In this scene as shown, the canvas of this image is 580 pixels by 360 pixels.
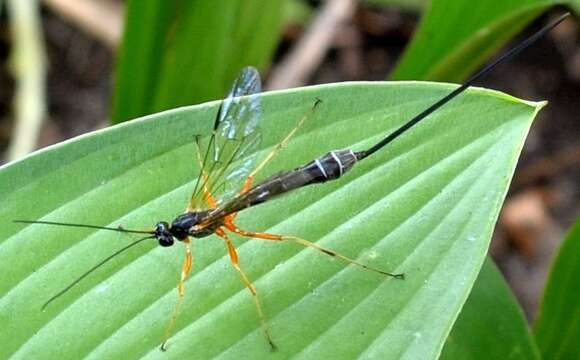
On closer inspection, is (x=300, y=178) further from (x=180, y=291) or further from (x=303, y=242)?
(x=180, y=291)

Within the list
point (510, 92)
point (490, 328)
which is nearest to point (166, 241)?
point (490, 328)

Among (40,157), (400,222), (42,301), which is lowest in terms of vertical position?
(400,222)

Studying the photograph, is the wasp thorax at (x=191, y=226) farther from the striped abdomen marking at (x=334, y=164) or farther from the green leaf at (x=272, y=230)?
the striped abdomen marking at (x=334, y=164)

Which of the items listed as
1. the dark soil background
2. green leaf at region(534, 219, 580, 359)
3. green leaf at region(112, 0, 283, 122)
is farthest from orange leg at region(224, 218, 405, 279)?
the dark soil background

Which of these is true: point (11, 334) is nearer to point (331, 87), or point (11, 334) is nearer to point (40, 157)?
point (40, 157)

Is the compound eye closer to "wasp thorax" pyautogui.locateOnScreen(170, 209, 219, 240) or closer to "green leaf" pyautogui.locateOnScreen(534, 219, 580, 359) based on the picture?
"wasp thorax" pyautogui.locateOnScreen(170, 209, 219, 240)

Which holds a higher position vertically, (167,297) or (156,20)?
(156,20)

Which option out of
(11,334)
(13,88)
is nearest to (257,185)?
(11,334)
